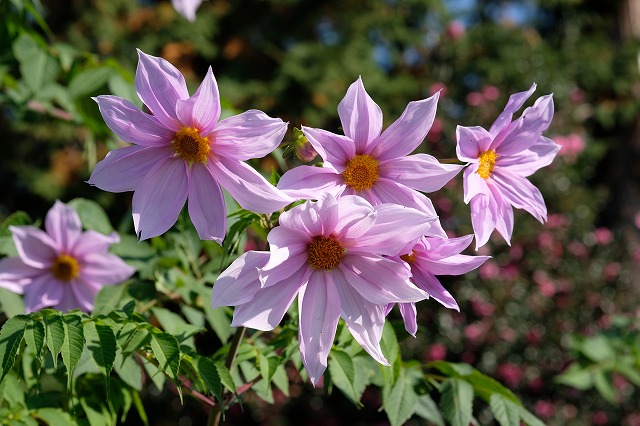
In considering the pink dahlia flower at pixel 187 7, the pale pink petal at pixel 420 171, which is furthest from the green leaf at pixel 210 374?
the pink dahlia flower at pixel 187 7

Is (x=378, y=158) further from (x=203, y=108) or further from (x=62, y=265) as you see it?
(x=62, y=265)

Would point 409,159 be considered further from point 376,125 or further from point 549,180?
point 549,180

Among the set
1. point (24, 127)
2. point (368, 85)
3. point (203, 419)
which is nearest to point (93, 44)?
point (24, 127)

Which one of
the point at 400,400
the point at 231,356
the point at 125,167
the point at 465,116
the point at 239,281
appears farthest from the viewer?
the point at 465,116

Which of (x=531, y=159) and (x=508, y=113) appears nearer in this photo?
(x=508, y=113)

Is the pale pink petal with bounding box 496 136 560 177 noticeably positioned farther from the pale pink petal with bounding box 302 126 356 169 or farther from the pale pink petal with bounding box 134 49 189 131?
the pale pink petal with bounding box 134 49 189 131

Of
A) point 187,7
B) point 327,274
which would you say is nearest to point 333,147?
point 327,274

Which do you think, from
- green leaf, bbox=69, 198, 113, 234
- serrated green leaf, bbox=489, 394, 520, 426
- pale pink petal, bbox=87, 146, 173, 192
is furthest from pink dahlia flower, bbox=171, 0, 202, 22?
serrated green leaf, bbox=489, 394, 520, 426

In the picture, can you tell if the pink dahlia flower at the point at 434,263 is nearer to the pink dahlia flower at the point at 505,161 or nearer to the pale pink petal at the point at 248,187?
the pink dahlia flower at the point at 505,161
